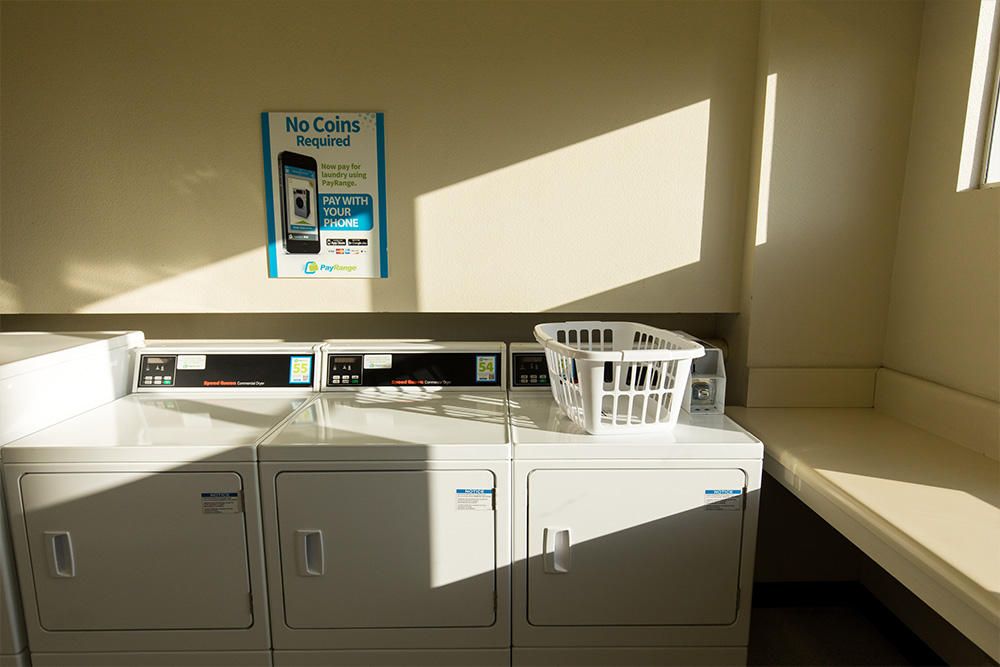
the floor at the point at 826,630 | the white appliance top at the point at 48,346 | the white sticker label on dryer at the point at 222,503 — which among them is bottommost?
the floor at the point at 826,630

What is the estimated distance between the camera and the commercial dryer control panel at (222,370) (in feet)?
6.60

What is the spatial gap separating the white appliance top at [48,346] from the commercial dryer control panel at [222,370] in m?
0.11

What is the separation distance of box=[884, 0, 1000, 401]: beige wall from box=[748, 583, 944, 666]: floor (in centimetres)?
99

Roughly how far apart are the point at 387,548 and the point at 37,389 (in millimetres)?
1150

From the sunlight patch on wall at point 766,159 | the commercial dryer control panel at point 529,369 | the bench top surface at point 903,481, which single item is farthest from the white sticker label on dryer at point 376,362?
the sunlight patch on wall at point 766,159

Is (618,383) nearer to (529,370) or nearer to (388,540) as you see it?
(529,370)

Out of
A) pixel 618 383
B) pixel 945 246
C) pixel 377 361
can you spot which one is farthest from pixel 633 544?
pixel 945 246

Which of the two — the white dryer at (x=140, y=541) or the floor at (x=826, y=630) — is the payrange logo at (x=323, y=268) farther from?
the floor at (x=826, y=630)

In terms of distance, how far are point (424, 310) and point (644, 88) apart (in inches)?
46.9

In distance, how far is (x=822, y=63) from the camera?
194 centimetres

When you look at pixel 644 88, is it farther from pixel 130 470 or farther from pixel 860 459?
pixel 130 470

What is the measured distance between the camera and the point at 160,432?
1.61 meters

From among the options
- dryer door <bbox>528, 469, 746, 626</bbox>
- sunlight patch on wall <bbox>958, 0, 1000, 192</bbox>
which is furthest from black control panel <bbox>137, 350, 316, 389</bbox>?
sunlight patch on wall <bbox>958, 0, 1000, 192</bbox>

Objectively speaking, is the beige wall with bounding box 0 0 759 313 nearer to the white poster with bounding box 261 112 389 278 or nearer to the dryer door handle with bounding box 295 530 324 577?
the white poster with bounding box 261 112 389 278
